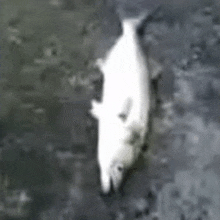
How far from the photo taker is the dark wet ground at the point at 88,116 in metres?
3.07

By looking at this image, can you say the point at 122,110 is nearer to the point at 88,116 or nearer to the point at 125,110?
the point at 125,110

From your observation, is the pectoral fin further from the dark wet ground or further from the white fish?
the dark wet ground

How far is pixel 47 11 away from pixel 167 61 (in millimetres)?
1182

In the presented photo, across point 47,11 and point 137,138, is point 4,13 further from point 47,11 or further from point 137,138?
point 137,138

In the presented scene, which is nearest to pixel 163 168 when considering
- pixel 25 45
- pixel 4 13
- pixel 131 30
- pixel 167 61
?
pixel 167 61

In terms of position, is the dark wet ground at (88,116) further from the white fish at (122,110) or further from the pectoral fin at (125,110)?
the pectoral fin at (125,110)

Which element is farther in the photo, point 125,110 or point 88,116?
point 88,116

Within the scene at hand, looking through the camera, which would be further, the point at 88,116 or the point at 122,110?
the point at 88,116

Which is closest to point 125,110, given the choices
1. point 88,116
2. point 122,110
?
point 122,110

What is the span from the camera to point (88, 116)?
3.19 meters

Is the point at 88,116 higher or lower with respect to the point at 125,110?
lower

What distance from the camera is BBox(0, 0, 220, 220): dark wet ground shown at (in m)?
3.07

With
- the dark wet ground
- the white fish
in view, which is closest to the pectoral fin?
the white fish

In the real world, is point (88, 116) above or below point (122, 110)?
below
